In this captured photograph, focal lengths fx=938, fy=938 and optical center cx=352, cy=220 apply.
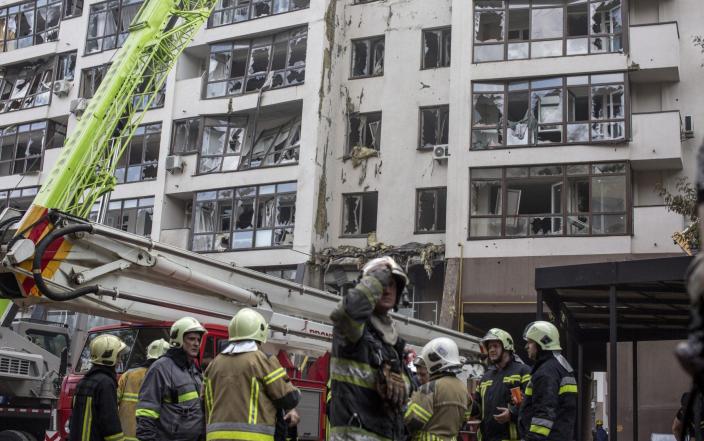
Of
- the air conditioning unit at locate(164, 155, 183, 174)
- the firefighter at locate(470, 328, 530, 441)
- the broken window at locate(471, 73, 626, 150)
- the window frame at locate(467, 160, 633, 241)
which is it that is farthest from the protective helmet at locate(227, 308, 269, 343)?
the air conditioning unit at locate(164, 155, 183, 174)

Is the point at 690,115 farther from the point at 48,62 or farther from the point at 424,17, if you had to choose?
the point at 48,62

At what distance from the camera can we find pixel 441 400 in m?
7.77

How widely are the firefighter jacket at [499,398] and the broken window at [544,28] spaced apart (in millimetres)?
20003

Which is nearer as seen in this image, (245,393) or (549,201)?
(245,393)

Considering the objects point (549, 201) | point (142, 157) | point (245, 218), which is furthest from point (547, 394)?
point (142, 157)

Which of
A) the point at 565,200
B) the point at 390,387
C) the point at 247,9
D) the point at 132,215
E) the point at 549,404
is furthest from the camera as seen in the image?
the point at 132,215

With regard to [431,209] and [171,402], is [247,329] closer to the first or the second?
[171,402]

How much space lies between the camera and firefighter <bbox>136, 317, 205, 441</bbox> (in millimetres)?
8086

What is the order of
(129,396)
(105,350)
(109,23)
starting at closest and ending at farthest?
1. (105,350)
2. (129,396)
3. (109,23)

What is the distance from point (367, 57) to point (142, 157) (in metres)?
9.34

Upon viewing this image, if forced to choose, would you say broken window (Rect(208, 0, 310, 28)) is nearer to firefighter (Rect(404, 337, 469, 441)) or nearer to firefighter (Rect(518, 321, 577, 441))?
firefighter (Rect(518, 321, 577, 441))

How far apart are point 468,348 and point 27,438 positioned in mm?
9488

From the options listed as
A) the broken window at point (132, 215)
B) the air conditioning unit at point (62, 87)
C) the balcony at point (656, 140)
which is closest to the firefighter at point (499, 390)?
the balcony at point (656, 140)

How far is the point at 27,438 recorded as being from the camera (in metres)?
13.9
